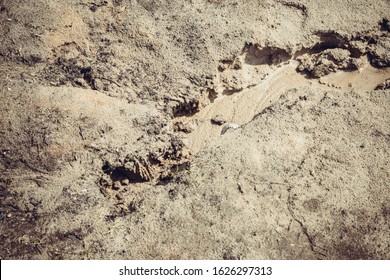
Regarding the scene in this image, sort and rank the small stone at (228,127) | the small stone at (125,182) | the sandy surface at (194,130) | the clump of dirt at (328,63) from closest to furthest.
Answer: the sandy surface at (194,130), the small stone at (125,182), the small stone at (228,127), the clump of dirt at (328,63)

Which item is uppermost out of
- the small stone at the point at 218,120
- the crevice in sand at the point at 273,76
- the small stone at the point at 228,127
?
the crevice in sand at the point at 273,76

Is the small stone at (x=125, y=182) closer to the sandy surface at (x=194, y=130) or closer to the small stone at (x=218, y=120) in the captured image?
the sandy surface at (x=194, y=130)

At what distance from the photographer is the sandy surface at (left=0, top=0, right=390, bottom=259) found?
2600mm

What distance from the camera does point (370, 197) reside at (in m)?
2.71

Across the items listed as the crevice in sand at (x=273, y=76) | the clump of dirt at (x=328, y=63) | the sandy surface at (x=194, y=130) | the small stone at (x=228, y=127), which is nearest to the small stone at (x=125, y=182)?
the sandy surface at (x=194, y=130)

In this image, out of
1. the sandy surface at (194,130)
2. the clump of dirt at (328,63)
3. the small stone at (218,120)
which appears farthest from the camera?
the clump of dirt at (328,63)

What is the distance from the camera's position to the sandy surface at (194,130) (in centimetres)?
260

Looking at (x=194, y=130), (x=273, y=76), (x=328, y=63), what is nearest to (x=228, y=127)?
(x=194, y=130)

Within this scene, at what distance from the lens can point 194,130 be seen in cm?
360

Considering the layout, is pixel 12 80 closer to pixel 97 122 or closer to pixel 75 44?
pixel 75 44

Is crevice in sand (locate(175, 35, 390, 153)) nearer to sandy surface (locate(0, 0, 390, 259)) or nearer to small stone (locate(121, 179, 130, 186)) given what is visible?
sandy surface (locate(0, 0, 390, 259))

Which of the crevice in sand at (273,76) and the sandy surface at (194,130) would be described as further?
the crevice in sand at (273,76)

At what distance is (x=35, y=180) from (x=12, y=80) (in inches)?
44.2

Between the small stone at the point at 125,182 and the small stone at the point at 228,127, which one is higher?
the small stone at the point at 228,127
